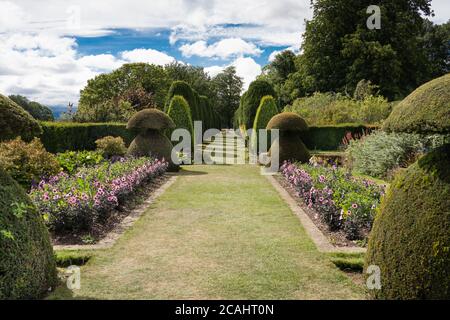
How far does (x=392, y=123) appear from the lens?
3781mm

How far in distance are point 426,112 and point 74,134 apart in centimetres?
1681

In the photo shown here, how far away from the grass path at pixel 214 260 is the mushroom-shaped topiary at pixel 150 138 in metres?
5.43

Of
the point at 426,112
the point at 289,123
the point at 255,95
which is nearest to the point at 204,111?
the point at 255,95

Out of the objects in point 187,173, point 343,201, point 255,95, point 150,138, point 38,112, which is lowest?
point 187,173

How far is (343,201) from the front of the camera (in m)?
6.85

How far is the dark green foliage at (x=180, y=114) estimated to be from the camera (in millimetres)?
18359

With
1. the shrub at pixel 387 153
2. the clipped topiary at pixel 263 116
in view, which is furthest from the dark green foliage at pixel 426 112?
the clipped topiary at pixel 263 116

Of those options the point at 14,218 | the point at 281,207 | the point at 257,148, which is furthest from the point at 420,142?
the point at 14,218

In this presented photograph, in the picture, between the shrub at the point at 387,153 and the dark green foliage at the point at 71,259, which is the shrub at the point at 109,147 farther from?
the dark green foliage at the point at 71,259

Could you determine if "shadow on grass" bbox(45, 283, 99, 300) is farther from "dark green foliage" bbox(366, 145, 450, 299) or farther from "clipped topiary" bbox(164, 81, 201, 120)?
"clipped topiary" bbox(164, 81, 201, 120)

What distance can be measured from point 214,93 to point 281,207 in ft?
197

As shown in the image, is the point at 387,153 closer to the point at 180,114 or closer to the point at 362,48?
the point at 180,114

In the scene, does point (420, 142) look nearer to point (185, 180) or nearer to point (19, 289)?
point (185, 180)
